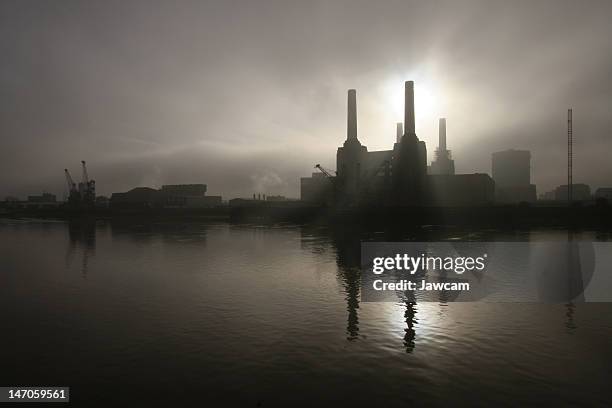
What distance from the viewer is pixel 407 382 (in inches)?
495

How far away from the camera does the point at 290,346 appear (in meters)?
15.6

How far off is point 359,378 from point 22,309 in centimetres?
1894

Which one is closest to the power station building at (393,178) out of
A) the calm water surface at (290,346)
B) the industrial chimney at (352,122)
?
the industrial chimney at (352,122)

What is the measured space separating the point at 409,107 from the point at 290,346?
406ft

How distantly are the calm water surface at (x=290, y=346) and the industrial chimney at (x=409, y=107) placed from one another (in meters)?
110

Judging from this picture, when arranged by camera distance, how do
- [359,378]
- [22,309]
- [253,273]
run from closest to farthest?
[359,378], [22,309], [253,273]

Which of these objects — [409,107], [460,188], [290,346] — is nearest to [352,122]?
[409,107]

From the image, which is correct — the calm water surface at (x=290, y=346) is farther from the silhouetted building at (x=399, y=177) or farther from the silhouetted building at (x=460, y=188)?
the silhouetted building at (x=460, y=188)

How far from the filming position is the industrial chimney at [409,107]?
416 feet

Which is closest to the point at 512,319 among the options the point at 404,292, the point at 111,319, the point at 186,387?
the point at 404,292

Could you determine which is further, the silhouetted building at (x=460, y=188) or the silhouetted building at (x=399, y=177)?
the silhouetted building at (x=460, y=188)

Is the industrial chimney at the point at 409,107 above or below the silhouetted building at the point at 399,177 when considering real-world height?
above

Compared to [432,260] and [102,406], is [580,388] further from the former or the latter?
[432,260]

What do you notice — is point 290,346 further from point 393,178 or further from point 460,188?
point 460,188
